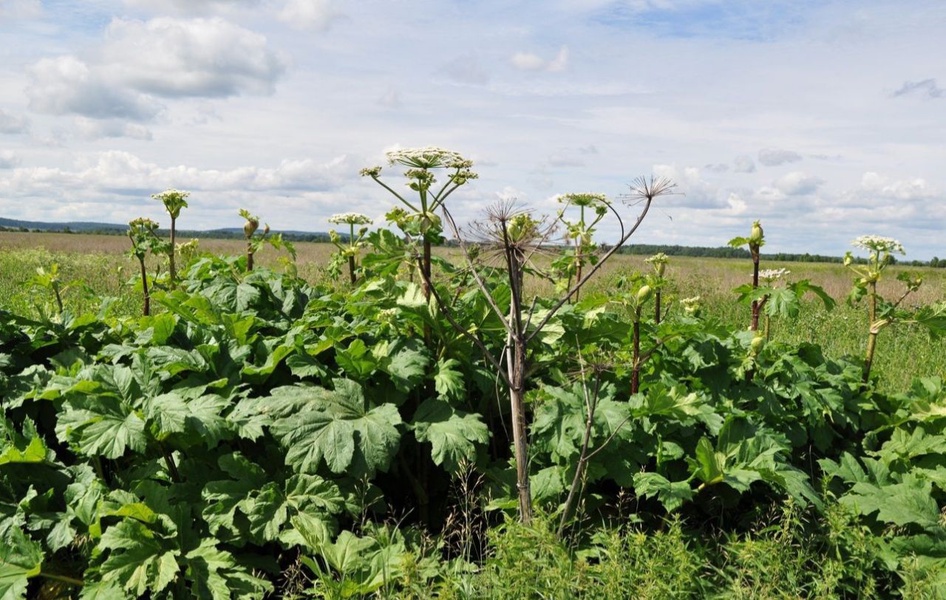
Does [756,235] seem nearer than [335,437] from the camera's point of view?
No

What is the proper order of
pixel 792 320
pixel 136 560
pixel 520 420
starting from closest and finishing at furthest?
pixel 520 420 < pixel 136 560 < pixel 792 320

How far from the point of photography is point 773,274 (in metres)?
4.21

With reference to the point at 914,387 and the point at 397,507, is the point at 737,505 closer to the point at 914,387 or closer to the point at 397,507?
the point at 914,387

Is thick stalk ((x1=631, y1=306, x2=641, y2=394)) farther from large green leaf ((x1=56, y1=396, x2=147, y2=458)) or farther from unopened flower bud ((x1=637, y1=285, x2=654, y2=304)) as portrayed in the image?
large green leaf ((x1=56, y1=396, x2=147, y2=458))

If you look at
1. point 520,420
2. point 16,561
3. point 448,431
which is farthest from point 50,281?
point 520,420

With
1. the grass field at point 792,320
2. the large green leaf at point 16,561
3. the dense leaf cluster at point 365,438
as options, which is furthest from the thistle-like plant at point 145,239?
the large green leaf at point 16,561

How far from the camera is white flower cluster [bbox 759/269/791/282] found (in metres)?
4.21

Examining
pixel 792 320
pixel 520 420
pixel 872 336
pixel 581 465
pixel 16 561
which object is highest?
pixel 872 336

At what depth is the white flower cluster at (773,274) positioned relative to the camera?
13.8 feet

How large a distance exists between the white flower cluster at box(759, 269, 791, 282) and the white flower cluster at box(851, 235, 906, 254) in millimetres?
495

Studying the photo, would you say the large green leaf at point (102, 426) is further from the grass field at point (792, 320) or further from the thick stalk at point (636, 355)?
the thick stalk at point (636, 355)

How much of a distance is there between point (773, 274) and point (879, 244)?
2.42 feet

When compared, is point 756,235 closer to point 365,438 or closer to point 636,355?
point 636,355

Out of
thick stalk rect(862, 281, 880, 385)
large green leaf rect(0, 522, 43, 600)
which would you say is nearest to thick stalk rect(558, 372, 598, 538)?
thick stalk rect(862, 281, 880, 385)
